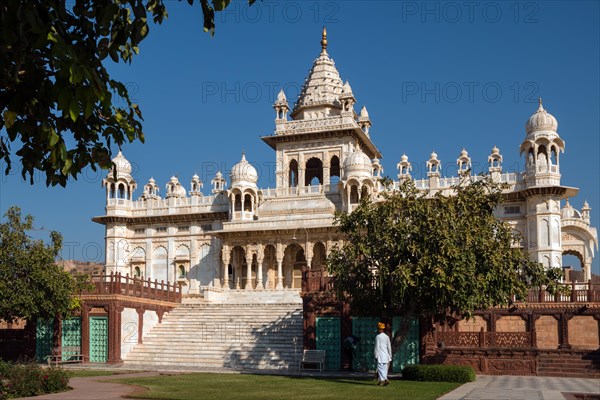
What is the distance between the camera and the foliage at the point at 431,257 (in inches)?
869

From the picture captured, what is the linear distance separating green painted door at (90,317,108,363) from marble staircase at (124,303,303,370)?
1066mm

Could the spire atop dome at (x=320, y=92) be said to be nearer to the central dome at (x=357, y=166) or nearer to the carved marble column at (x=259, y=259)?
the central dome at (x=357, y=166)

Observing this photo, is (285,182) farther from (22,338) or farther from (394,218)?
(394,218)

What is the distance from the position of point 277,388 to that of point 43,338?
17.9 m

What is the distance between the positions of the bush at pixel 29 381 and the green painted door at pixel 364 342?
11964 millimetres

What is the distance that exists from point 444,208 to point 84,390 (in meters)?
12.0

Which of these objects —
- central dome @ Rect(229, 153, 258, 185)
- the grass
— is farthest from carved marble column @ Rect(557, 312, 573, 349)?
central dome @ Rect(229, 153, 258, 185)

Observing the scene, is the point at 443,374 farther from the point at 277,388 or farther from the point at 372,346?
the point at 372,346

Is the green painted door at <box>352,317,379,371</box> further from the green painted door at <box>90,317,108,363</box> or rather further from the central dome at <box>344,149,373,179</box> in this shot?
the central dome at <box>344,149,373,179</box>

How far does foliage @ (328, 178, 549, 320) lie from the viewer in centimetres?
2208

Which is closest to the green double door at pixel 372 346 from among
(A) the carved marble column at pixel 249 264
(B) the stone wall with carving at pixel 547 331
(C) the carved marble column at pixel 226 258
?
(B) the stone wall with carving at pixel 547 331

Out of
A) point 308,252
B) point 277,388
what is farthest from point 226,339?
point 308,252

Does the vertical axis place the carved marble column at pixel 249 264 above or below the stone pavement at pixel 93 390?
above

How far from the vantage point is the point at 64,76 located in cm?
655
